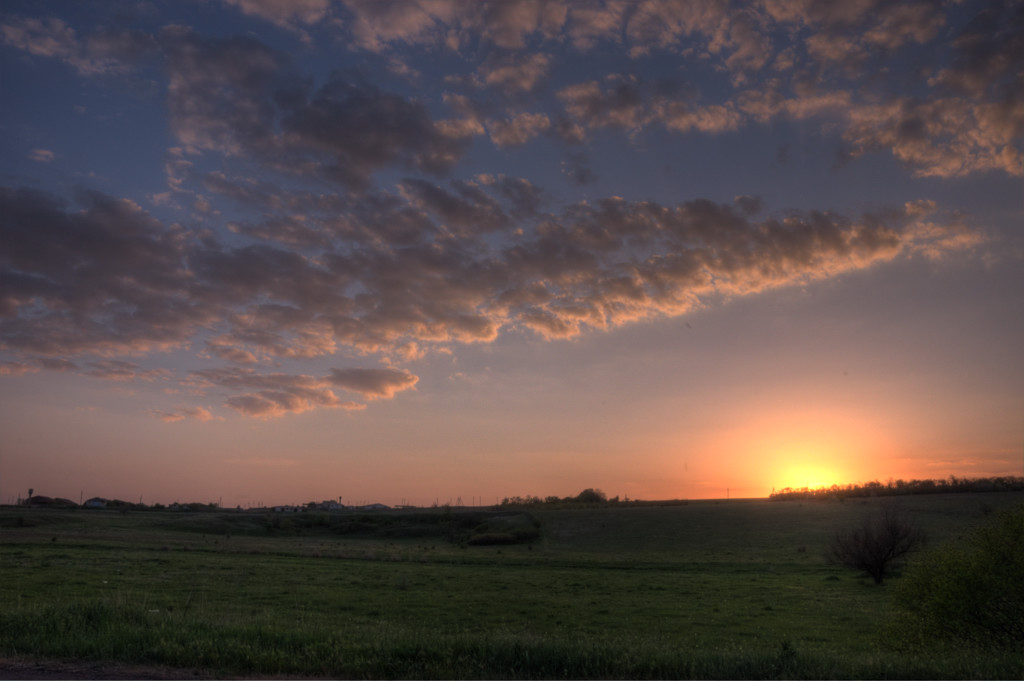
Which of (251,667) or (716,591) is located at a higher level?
(251,667)

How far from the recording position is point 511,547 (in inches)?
3403

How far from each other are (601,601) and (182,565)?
1251 inches

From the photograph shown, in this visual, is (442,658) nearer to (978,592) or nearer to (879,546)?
(978,592)

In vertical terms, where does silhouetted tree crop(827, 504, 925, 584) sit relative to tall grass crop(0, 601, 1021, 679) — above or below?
below

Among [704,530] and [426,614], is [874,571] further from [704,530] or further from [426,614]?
[704,530]

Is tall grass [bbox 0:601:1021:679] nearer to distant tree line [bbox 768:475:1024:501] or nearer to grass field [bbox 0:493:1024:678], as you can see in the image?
grass field [bbox 0:493:1024:678]

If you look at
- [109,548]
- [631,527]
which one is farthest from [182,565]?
[631,527]

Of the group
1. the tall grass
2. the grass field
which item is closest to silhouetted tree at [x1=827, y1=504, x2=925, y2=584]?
the grass field

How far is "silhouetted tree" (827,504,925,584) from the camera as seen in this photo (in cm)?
4516

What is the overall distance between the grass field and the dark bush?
1478mm

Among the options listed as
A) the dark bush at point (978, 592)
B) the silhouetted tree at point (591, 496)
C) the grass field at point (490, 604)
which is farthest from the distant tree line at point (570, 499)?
the dark bush at point (978, 592)

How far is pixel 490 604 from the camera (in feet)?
115

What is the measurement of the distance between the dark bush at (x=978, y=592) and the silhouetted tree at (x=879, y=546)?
30.1 meters

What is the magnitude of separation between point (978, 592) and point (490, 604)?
24.0 m
